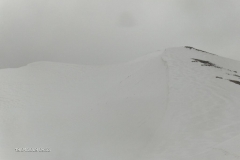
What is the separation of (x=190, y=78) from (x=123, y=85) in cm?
631

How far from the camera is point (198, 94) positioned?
14.7m

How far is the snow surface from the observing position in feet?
34.4

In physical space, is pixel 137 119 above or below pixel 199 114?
above

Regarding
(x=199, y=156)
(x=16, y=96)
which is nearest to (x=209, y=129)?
(x=199, y=156)

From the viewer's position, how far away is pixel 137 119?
543 inches

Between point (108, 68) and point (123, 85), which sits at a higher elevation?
point (108, 68)

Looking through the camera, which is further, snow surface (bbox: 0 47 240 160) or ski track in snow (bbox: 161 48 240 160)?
snow surface (bbox: 0 47 240 160)

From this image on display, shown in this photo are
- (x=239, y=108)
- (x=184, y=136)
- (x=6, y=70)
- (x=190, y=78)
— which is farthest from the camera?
(x=6, y=70)

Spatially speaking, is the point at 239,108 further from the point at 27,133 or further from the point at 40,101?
the point at 40,101

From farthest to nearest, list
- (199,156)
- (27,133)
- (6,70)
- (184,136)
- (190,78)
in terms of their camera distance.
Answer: (6,70) < (190,78) < (27,133) < (184,136) < (199,156)

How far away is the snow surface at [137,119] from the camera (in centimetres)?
1048

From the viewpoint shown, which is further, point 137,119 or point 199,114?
point 137,119

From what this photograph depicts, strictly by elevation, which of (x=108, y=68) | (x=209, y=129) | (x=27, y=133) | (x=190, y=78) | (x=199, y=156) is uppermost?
(x=108, y=68)

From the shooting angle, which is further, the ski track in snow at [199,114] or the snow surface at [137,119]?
the snow surface at [137,119]
